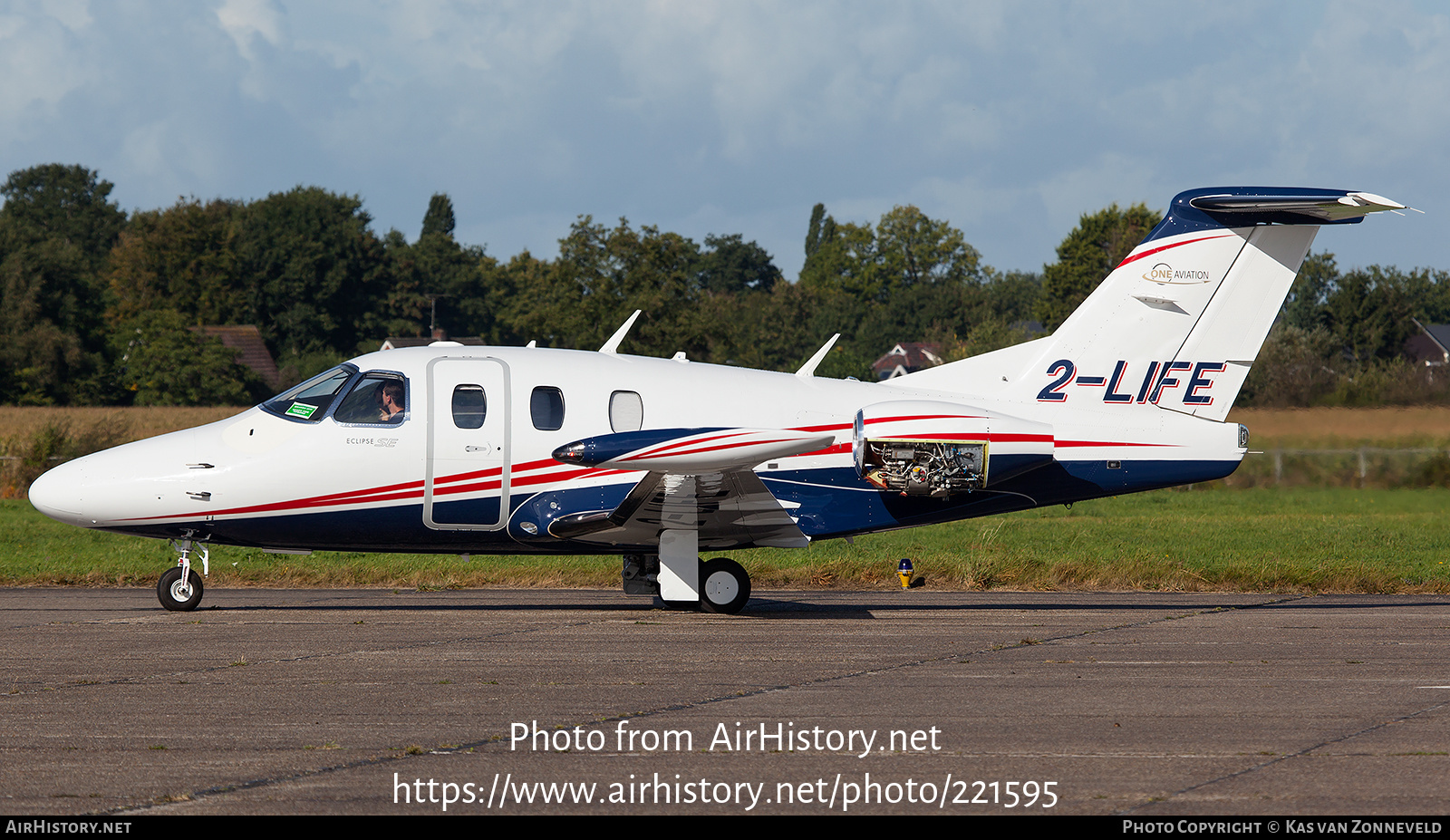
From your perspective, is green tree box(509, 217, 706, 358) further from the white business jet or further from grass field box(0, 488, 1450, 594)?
the white business jet

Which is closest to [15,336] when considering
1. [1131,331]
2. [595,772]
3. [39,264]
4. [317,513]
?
[39,264]

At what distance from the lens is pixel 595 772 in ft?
25.2

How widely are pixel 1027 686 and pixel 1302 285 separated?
96.1 m

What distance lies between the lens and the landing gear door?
48.5 ft

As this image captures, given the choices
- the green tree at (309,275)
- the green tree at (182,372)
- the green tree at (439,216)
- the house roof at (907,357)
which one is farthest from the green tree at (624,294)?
the green tree at (439,216)

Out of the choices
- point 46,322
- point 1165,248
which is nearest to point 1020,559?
point 1165,248

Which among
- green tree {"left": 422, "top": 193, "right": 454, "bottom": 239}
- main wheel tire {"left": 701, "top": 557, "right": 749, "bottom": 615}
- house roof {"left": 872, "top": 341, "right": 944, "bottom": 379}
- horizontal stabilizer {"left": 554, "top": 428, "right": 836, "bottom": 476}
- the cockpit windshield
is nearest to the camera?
horizontal stabilizer {"left": 554, "top": 428, "right": 836, "bottom": 476}

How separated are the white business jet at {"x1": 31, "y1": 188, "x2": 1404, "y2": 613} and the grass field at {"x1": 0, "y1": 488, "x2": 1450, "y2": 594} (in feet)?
11.7

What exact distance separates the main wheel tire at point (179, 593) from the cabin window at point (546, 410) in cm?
414

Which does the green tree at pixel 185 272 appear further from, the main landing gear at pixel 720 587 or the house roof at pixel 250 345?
the main landing gear at pixel 720 587

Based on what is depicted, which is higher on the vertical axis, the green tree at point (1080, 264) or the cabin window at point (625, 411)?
the green tree at point (1080, 264)

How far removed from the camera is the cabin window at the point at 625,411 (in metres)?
14.9

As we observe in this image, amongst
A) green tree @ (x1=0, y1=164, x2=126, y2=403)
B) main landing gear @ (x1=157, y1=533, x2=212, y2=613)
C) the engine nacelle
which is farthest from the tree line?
main landing gear @ (x1=157, y1=533, x2=212, y2=613)

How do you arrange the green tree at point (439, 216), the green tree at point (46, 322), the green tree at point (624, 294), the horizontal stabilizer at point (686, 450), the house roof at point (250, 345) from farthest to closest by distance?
the green tree at point (439, 216)
the house roof at point (250, 345)
the green tree at point (46, 322)
the green tree at point (624, 294)
the horizontal stabilizer at point (686, 450)
